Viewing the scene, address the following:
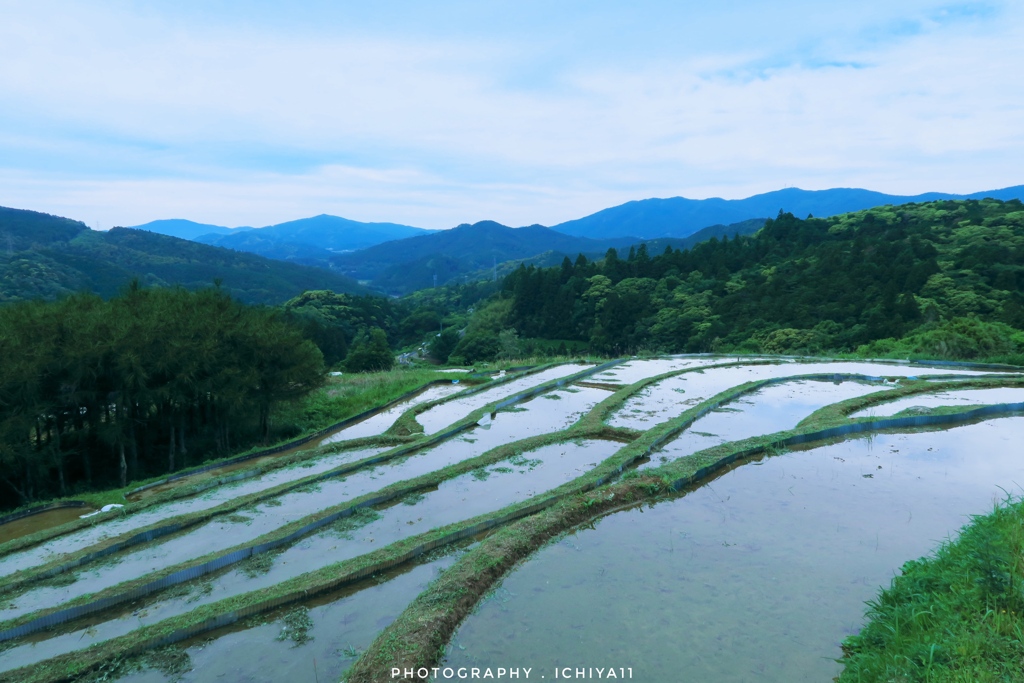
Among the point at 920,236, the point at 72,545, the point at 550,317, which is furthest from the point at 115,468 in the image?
the point at 920,236

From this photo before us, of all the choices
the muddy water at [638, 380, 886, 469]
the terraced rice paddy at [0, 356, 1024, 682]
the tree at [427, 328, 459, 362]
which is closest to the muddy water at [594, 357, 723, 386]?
the muddy water at [638, 380, 886, 469]

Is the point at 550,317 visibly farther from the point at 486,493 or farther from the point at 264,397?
the point at 486,493

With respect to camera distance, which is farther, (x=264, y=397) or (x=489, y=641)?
(x=264, y=397)

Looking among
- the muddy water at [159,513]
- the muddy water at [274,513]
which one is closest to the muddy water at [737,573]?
the muddy water at [274,513]

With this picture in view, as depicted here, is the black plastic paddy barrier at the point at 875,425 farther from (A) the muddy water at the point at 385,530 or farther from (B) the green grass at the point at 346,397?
(B) the green grass at the point at 346,397

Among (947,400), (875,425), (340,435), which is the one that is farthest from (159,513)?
(947,400)

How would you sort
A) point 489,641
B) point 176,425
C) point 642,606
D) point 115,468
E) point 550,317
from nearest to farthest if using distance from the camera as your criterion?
point 489,641 → point 642,606 → point 115,468 → point 176,425 → point 550,317

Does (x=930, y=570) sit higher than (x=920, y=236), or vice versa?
(x=920, y=236)
